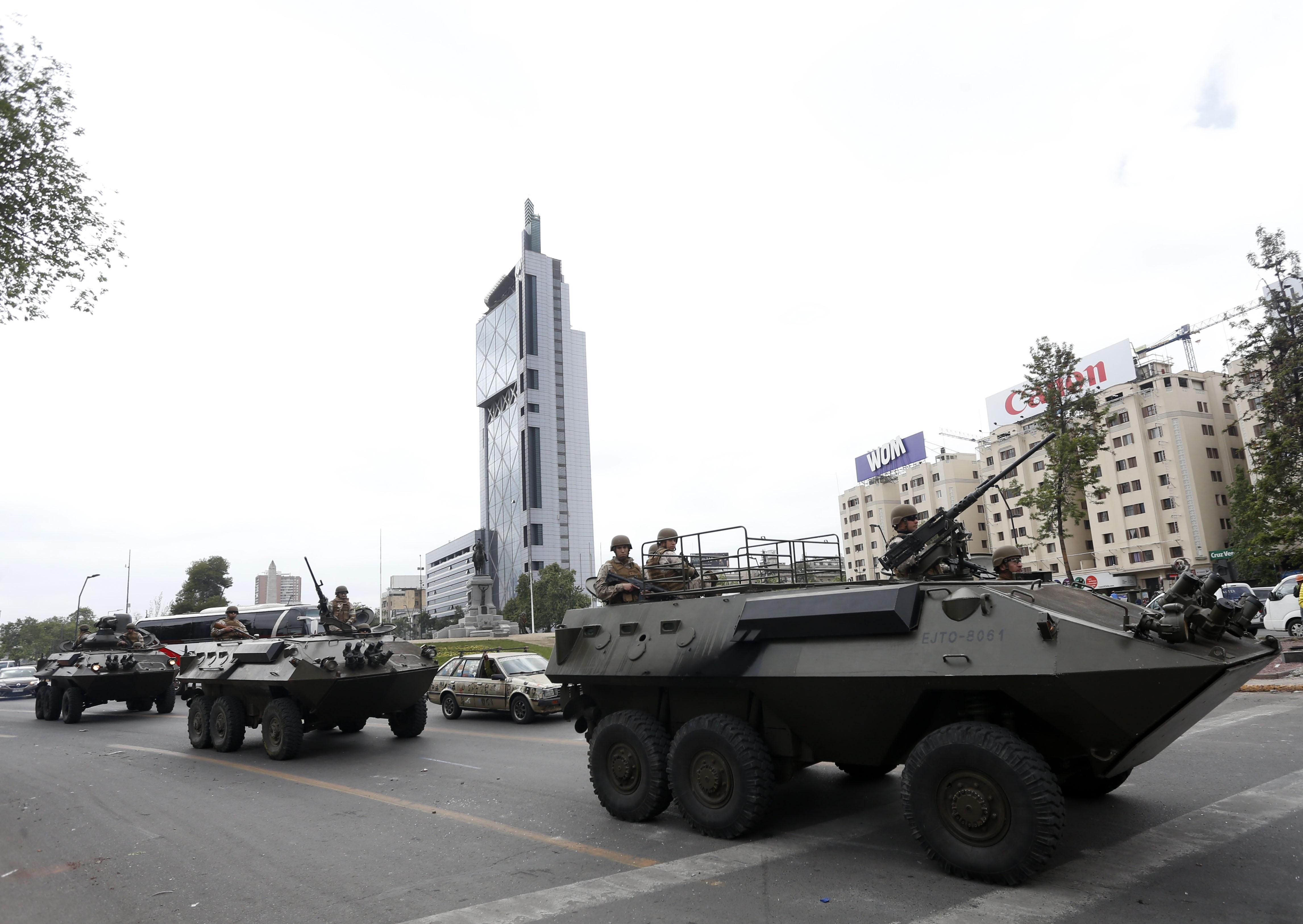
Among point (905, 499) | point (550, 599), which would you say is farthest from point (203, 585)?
point (905, 499)

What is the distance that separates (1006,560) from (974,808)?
10.7 ft

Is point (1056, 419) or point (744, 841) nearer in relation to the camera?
point (744, 841)

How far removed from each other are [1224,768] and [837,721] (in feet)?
14.8

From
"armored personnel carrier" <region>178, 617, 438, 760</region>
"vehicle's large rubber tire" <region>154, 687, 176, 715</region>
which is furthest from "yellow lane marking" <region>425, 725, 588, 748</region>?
"vehicle's large rubber tire" <region>154, 687, 176, 715</region>

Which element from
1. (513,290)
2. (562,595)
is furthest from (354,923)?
(513,290)

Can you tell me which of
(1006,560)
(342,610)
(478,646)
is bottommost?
(478,646)

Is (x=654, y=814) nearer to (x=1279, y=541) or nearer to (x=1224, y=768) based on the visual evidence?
(x=1224, y=768)

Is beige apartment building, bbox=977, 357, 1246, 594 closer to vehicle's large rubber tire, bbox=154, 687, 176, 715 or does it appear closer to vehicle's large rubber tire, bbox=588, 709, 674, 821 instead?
vehicle's large rubber tire, bbox=154, 687, 176, 715

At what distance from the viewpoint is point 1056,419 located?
25750mm

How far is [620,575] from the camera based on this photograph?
7.95m

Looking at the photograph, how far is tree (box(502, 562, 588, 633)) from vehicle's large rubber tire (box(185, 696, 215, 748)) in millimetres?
64482

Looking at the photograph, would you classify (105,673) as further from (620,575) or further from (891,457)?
(891,457)

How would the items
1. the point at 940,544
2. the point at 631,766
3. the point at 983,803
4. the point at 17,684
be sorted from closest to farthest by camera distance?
the point at 983,803
the point at 940,544
the point at 631,766
the point at 17,684

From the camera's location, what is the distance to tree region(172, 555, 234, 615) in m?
63.7
